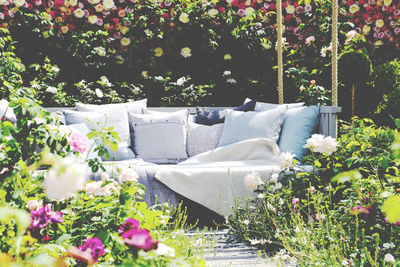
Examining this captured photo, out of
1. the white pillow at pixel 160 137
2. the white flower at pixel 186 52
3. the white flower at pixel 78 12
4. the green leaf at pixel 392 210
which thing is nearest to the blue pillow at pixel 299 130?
the white pillow at pixel 160 137

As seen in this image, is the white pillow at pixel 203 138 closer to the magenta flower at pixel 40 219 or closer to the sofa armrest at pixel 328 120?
the sofa armrest at pixel 328 120

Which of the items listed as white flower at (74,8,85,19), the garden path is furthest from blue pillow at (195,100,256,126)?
white flower at (74,8,85,19)

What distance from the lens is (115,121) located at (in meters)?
3.12

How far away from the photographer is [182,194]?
2.42 meters

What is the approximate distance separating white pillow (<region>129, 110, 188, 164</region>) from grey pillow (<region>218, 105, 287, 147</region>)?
0.34 m

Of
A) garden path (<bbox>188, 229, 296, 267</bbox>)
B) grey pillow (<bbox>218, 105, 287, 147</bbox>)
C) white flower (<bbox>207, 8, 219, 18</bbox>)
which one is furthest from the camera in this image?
white flower (<bbox>207, 8, 219, 18</bbox>)

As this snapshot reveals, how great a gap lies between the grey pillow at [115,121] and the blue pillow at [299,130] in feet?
3.96

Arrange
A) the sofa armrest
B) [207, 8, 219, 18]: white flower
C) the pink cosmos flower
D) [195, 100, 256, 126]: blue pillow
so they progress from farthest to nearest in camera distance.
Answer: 1. [207, 8, 219, 18]: white flower
2. [195, 100, 256, 126]: blue pillow
3. the sofa armrest
4. the pink cosmos flower

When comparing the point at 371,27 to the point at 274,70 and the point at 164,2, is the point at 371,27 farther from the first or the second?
the point at 164,2

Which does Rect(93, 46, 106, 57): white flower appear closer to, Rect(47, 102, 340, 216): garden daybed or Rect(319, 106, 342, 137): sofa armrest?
Rect(47, 102, 340, 216): garden daybed

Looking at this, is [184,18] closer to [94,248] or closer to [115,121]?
[115,121]

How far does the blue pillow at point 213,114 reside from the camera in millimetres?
3264

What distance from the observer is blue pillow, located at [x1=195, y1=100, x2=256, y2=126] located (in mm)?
3264

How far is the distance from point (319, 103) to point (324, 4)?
1.62 meters
